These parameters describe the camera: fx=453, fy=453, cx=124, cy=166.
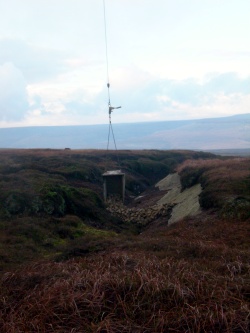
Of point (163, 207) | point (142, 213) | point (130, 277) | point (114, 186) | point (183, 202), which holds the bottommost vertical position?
point (142, 213)

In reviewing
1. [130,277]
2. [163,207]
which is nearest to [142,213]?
[163,207]

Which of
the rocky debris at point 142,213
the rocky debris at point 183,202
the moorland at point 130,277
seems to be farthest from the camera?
the rocky debris at point 142,213

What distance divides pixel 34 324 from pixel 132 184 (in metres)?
34.0

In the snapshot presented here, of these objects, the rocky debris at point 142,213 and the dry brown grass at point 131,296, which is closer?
the dry brown grass at point 131,296

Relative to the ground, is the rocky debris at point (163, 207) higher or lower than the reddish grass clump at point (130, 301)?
lower

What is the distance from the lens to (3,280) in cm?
889

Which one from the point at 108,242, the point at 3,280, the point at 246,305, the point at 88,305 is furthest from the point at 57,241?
the point at 246,305

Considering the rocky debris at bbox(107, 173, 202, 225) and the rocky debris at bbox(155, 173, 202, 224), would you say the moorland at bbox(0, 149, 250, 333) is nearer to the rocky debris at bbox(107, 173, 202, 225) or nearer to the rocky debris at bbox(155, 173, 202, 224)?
the rocky debris at bbox(155, 173, 202, 224)

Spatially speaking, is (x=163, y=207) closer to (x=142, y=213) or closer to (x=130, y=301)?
(x=142, y=213)

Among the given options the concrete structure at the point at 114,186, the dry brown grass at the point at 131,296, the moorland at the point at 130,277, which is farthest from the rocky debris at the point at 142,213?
the dry brown grass at the point at 131,296

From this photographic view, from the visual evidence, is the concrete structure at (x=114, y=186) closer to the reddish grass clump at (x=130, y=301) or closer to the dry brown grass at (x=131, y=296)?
the dry brown grass at (x=131, y=296)

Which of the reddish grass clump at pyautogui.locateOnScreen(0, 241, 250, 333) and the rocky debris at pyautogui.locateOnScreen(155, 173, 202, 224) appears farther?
the rocky debris at pyautogui.locateOnScreen(155, 173, 202, 224)

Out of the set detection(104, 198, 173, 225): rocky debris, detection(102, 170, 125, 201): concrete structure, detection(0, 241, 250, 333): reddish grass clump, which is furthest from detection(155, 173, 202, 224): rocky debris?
detection(0, 241, 250, 333): reddish grass clump

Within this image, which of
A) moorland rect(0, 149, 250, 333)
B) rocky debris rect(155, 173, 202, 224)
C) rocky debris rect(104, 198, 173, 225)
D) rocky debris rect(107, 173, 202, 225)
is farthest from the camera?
rocky debris rect(104, 198, 173, 225)
